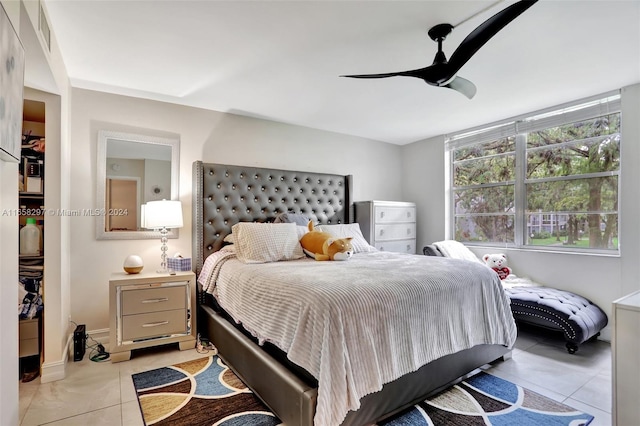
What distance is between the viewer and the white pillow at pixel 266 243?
275cm

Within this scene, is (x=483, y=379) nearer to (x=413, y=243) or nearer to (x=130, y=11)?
(x=413, y=243)

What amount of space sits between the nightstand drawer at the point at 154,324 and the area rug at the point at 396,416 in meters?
0.42

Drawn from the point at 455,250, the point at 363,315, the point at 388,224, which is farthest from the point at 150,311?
the point at 455,250

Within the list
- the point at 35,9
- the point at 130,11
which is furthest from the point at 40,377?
the point at 130,11

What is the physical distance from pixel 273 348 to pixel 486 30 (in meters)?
2.11

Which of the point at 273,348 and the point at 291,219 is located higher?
the point at 291,219

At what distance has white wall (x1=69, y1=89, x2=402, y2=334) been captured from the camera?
9.52 feet

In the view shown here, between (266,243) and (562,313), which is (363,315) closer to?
(266,243)

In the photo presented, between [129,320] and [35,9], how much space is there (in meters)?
2.20

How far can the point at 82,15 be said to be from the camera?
1.92 metres

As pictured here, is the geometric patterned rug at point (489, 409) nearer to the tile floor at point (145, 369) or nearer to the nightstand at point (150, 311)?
the tile floor at point (145, 369)

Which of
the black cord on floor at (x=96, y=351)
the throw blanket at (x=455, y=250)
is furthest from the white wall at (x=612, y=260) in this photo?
the black cord on floor at (x=96, y=351)

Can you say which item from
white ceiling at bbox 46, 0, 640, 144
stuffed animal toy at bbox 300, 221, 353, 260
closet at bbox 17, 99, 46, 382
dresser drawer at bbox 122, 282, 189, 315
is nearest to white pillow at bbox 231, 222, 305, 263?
stuffed animal toy at bbox 300, 221, 353, 260

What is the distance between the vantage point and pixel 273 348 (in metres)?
1.91
